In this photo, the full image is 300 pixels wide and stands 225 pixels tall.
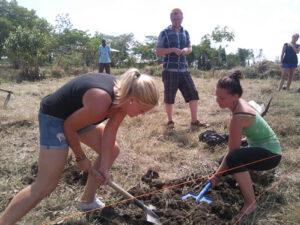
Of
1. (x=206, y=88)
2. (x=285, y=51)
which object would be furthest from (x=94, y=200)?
(x=285, y=51)

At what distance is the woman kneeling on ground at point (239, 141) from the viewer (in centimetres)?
219

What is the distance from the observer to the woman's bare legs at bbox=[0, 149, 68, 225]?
68.9 inches

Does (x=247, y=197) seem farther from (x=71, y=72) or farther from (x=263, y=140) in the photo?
(x=71, y=72)

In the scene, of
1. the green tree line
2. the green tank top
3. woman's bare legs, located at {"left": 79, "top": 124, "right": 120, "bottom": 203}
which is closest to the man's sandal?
the green tank top

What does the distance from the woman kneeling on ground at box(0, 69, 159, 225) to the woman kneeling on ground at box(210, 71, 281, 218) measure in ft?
2.66

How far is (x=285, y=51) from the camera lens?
22.5 ft

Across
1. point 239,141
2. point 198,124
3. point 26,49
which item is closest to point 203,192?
point 239,141

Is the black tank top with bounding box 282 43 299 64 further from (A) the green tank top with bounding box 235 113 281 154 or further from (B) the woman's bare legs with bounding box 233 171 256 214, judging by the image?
(B) the woman's bare legs with bounding box 233 171 256 214

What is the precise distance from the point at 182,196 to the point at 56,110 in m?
1.44

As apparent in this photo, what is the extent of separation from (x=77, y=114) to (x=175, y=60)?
9.13ft

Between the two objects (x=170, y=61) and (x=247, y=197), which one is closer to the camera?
(x=247, y=197)

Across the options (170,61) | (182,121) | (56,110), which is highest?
(170,61)

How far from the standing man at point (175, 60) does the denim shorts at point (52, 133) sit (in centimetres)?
258

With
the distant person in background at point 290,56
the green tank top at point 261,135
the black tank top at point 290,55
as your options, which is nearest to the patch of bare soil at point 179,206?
the green tank top at point 261,135
